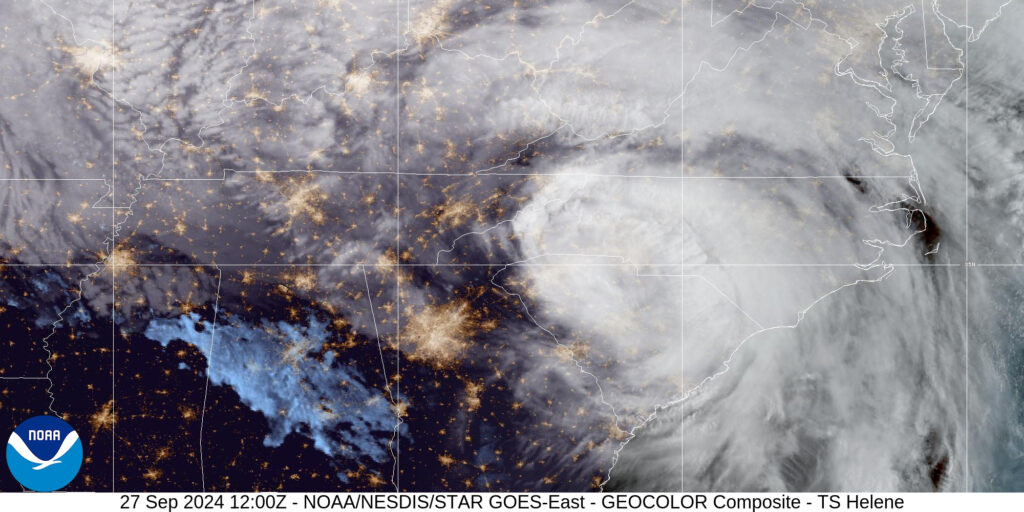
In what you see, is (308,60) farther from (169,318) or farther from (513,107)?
(169,318)

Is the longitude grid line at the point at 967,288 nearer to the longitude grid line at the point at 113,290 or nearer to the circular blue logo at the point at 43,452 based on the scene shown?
the longitude grid line at the point at 113,290

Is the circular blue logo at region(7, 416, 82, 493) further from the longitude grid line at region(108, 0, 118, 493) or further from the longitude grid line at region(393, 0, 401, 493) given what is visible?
the longitude grid line at region(393, 0, 401, 493)

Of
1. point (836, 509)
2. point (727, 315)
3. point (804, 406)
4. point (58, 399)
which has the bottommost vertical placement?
point (836, 509)

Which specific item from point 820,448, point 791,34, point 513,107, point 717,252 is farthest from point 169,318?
point 791,34

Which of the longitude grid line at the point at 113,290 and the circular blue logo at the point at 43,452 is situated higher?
the longitude grid line at the point at 113,290

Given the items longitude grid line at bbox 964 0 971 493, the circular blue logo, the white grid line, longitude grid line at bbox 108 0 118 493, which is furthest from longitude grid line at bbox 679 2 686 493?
the circular blue logo

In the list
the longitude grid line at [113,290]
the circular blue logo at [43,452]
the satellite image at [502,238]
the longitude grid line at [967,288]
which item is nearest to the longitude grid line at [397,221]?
the satellite image at [502,238]
